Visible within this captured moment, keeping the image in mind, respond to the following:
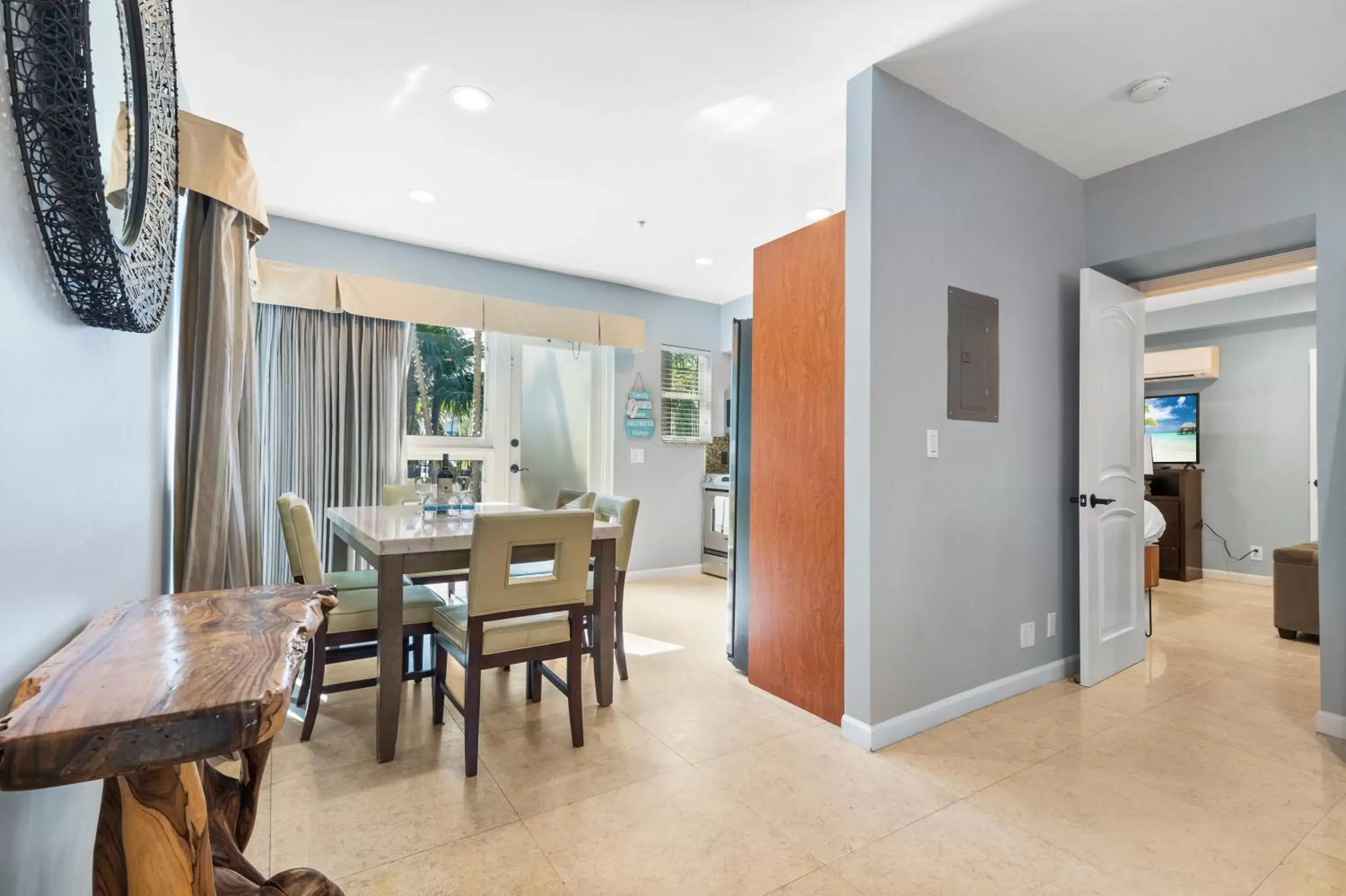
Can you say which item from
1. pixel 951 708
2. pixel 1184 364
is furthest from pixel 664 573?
pixel 1184 364

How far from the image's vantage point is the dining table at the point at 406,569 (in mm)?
2123

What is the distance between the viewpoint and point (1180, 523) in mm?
5535

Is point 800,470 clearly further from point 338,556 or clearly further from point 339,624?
point 338,556

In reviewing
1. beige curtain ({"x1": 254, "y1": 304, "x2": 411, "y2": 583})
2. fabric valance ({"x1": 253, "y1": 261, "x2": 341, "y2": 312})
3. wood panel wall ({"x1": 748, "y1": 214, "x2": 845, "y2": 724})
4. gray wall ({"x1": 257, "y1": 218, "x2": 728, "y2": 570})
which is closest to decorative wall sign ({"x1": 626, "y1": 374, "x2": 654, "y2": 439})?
gray wall ({"x1": 257, "y1": 218, "x2": 728, "y2": 570})

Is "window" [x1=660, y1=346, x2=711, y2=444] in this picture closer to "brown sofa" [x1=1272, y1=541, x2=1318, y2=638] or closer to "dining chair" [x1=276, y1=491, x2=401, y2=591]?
"dining chair" [x1=276, y1=491, x2=401, y2=591]

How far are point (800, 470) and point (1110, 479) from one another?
1621 millimetres

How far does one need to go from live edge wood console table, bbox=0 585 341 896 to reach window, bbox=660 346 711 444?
456cm

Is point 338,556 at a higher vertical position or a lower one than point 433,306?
lower

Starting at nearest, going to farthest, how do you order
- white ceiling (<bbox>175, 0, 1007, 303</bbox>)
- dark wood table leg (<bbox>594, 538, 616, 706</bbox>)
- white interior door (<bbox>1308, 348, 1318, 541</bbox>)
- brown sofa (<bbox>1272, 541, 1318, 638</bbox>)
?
white ceiling (<bbox>175, 0, 1007, 303</bbox>) → dark wood table leg (<bbox>594, 538, 616, 706</bbox>) → brown sofa (<bbox>1272, 541, 1318, 638</bbox>) → white interior door (<bbox>1308, 348, 1318, 541</bbox>)

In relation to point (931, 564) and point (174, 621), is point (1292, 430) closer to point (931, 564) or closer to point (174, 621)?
point (931, 564)

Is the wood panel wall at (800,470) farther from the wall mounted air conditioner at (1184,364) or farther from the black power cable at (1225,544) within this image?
the black power cable at (1225,544)

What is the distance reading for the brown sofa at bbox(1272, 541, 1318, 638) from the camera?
3598 mm

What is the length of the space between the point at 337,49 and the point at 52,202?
1809mm

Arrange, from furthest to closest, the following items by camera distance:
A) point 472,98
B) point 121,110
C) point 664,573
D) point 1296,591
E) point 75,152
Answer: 1. point 664,573
2. point 1296,591
3. point 472,98
4. point 121,110
5. point 75,152
